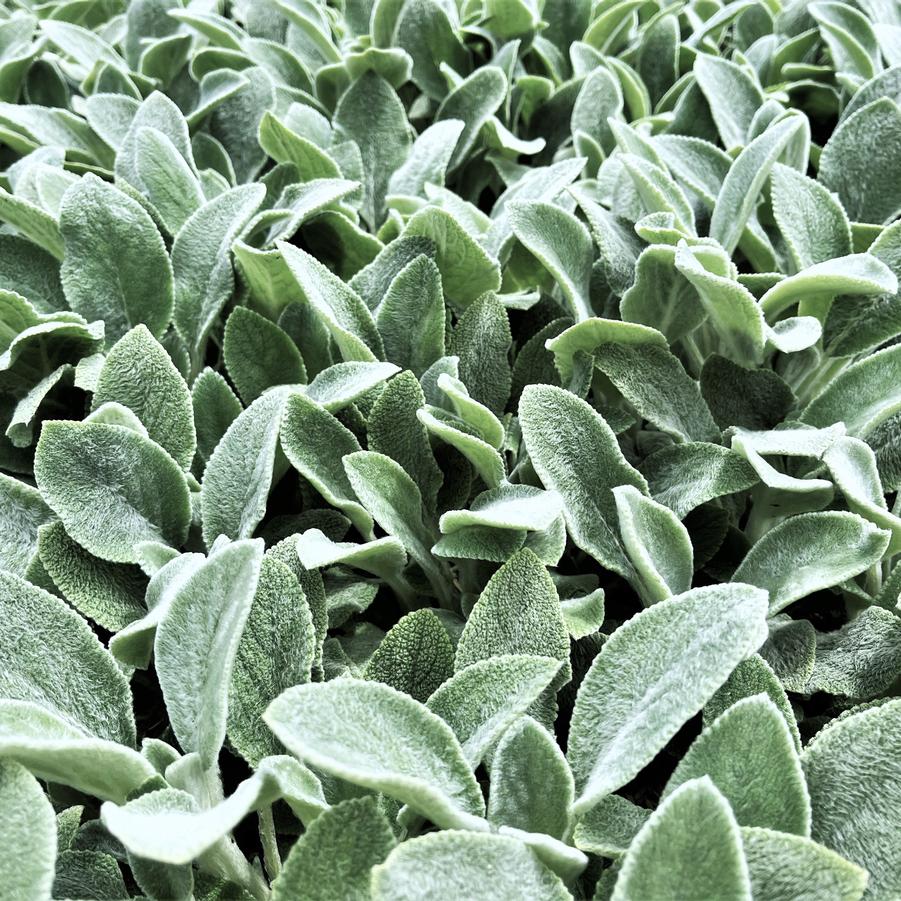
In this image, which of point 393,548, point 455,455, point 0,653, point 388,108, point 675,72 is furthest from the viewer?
point 675,72

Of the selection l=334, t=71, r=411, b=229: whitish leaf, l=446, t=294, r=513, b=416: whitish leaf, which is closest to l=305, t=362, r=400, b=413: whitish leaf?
l=446, t=294, r=513, b=416: whitish leaf

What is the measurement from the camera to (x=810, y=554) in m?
0.88

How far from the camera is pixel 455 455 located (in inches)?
40.7

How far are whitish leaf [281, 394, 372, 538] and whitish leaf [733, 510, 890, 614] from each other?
0.37 metres

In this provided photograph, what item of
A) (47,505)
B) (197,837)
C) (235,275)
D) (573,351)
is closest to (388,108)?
(235,275)

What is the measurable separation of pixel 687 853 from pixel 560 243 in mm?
716

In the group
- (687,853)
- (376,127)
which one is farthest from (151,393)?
(376,127)

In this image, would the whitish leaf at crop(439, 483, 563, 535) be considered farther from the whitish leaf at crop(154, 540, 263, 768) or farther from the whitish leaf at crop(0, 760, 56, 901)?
the whitish leaf at crop(0, 760, 56, 901)

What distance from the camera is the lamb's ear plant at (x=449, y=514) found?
65cm

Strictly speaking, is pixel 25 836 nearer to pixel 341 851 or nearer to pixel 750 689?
pixel 341 851

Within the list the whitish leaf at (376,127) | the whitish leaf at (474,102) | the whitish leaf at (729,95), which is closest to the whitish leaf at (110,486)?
the whitish leaf at (376,127)

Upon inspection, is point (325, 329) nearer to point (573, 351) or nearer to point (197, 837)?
point (573, 351)

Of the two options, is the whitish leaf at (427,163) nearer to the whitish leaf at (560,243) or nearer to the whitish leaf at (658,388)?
the whitish leaf at (560,243)

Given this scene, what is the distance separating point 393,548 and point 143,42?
148 cm
